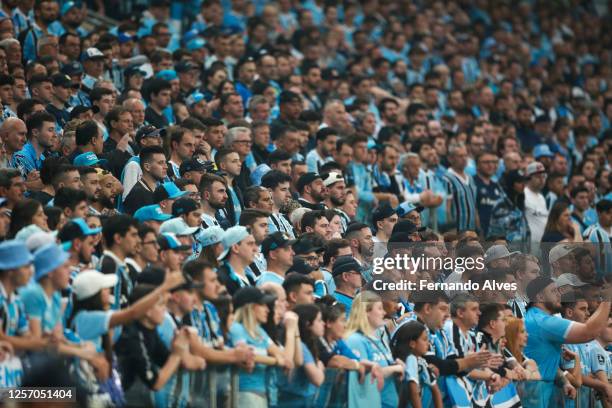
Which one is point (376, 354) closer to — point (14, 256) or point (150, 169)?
point (14, 256)

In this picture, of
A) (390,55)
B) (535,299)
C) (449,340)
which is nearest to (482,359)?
(449,340)

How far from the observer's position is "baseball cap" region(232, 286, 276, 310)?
1000 cm

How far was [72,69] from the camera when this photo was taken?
51.6 feet

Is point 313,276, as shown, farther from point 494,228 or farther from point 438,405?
point 494,228

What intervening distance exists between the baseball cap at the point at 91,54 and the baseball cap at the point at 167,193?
4929 millimetres

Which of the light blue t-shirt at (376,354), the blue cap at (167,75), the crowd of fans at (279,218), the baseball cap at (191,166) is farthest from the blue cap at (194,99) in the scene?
the light blue t-shirt at (376,354)

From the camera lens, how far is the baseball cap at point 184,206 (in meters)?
11.6

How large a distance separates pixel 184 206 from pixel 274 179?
8.47ft

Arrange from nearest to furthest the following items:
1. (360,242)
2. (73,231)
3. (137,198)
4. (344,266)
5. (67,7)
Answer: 1. (73,231)
2. (344,266)
3. (137,198)
4. (360,242)
5. (67,7)

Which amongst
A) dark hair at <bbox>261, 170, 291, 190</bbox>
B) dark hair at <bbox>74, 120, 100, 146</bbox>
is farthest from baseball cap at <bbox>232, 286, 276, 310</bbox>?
dark hair at <bbox>261, 170, 291, 190</bbox>

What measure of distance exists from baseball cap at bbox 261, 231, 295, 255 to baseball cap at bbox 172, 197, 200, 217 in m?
0.69

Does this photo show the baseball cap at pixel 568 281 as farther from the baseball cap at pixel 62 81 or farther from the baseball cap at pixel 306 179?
the baseball cap at pixel 62 81

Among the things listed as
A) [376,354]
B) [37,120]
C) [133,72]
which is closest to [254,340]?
[376,354]

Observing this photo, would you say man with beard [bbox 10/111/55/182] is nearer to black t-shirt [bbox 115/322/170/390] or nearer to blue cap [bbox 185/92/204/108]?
blue cap [bbox 185/92/204/108]
